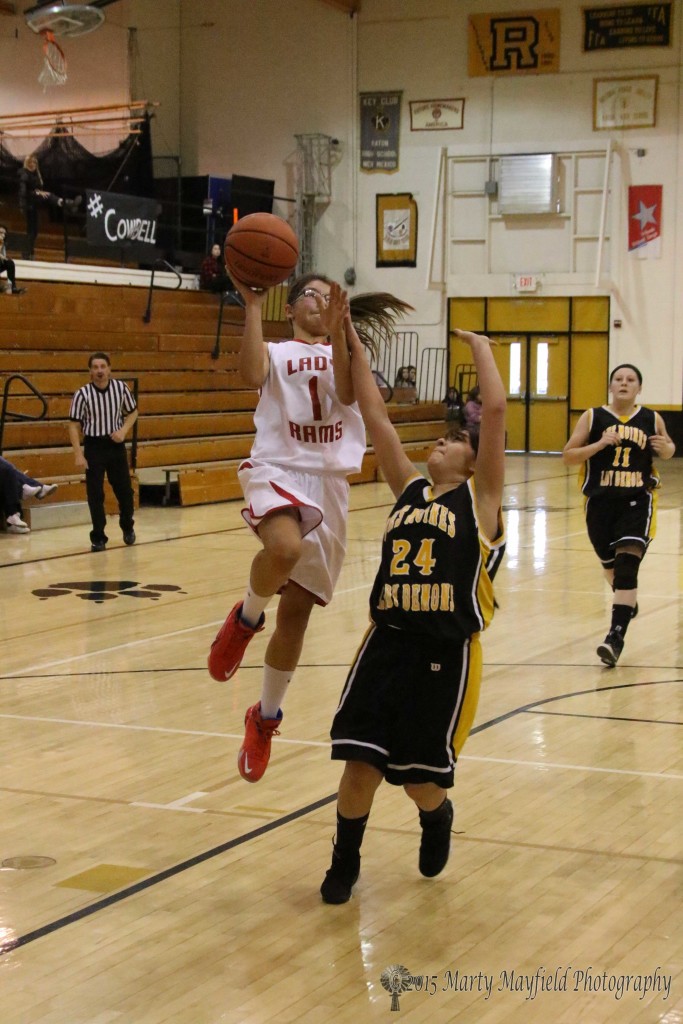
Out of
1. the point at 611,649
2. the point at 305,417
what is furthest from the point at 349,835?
the point at 611,649

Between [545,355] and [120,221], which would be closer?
[120,221]

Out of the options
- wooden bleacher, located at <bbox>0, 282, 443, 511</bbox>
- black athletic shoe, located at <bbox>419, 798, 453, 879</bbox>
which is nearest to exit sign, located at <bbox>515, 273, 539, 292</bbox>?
wooden bleacher, located at <bbox>0, 282, 443, 511</bbox>

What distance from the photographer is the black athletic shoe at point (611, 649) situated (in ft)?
21.8

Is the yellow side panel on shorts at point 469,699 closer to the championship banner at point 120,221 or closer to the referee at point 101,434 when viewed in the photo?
the referee at point 101,434

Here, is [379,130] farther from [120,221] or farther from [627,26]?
[120,221]

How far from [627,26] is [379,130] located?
4.44 metres

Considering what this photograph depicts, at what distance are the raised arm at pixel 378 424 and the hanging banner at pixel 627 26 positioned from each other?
19.5 m

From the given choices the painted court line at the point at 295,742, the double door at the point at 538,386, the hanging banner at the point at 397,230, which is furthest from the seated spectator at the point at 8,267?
the painted court line at the point at 295,742

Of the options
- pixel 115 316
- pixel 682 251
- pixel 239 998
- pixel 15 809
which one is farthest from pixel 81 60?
pixel 239 998

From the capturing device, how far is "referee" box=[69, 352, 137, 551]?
10.9m

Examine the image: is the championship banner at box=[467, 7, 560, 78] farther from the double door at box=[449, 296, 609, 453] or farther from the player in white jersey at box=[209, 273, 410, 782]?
the player in white jersey at box=[209, 273, 410, 782]

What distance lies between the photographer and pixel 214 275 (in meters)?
20.3

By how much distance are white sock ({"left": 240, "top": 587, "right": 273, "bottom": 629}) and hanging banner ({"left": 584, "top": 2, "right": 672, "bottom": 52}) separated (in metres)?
19.4

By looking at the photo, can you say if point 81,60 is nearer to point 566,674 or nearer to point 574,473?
point 574,473
